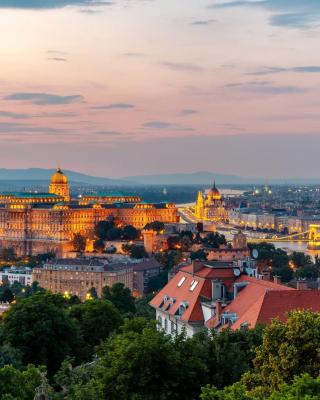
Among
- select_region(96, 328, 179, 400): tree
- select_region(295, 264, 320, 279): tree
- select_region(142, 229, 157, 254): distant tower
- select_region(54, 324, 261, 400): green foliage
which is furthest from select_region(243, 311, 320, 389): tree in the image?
select_region(142, 229, 157, 254): distant tower

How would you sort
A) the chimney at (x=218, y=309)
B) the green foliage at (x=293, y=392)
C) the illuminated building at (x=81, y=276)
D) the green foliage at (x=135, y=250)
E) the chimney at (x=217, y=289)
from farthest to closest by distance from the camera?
the green foliage at (x=135, y=250), the illuminated building at (x=81, y=276), the chimney at (x=217, y=289), the chimney at (x=218, y=309), the green foliage at (x=293, y=392)

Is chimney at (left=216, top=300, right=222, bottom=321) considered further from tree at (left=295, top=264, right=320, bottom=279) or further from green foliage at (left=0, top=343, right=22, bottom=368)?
tree at (left=295, top=264, right=320, bottom=279)

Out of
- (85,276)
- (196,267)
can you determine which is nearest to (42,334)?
(196,267)

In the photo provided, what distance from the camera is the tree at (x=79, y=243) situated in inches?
4267

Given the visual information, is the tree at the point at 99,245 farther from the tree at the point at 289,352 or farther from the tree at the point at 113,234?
the tree at the point at 289,352

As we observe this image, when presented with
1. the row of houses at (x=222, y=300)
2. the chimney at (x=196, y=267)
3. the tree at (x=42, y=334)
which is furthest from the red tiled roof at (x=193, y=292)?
the tree at (x=42, y=334)

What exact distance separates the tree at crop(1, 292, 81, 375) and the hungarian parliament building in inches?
3137

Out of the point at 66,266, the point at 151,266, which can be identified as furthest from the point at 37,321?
the point at 151,266

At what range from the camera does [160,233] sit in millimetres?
105375

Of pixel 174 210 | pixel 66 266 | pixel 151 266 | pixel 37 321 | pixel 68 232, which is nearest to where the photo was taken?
pixel 37 321

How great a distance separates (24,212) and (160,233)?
23949 millimetres

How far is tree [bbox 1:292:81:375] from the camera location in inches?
Answer: 1183

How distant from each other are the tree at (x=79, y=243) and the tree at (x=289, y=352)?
91188mm

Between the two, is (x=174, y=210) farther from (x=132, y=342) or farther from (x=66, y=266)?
(x=132, y=342)
